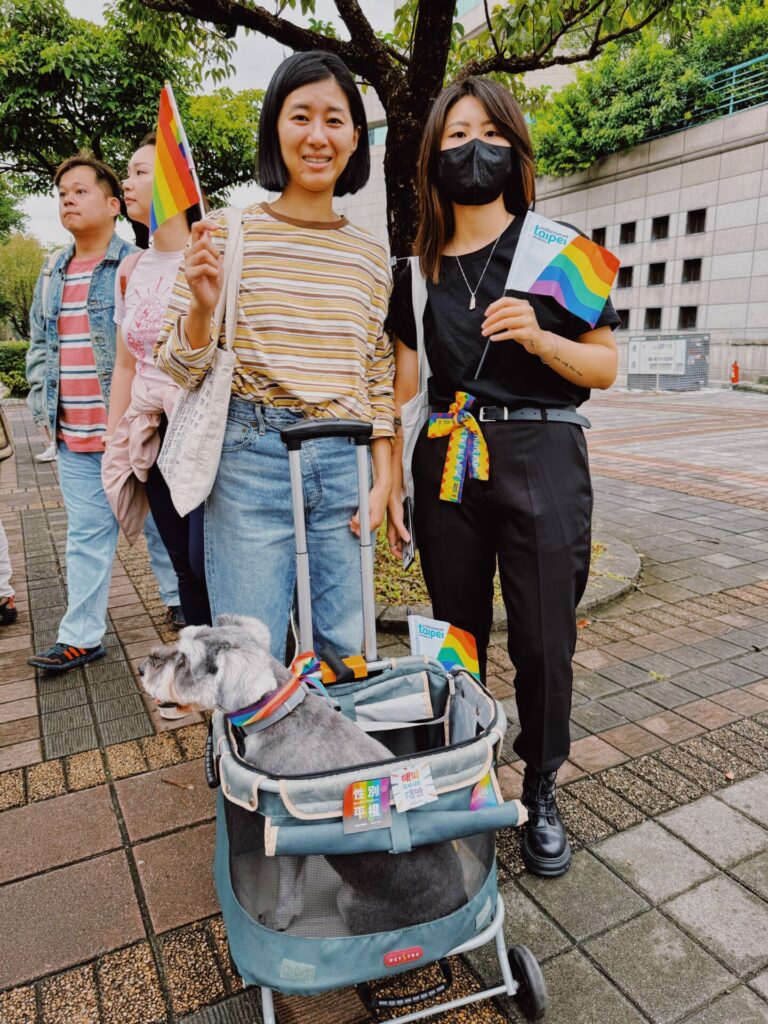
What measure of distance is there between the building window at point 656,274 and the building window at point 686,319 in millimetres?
1475

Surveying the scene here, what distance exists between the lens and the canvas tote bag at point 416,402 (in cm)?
209

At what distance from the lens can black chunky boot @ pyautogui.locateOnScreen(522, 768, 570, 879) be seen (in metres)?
2.11

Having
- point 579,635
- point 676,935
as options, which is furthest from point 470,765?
point 579,635

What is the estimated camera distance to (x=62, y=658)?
3.52 metres

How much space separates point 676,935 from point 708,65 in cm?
2949

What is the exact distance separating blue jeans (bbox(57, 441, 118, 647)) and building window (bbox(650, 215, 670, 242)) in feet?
90.4

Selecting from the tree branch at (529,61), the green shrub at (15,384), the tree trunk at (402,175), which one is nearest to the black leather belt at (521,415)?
the tree trunk at (402,175)

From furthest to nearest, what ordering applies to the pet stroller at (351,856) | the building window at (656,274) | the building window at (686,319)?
the building window at (656,274)
the building window at (686,319)
the pet stroller at (351,856)

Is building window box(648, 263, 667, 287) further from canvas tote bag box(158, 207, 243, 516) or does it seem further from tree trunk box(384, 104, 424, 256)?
canvas tote bag box(158, 207, 243, 516)

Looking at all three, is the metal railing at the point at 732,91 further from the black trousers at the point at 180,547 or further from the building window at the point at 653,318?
the black trousers at the point at 180,547

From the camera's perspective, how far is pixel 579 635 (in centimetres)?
387

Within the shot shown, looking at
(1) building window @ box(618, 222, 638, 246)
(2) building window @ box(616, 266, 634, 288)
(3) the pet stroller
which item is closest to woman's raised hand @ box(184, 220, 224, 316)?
(3) the pet stroller

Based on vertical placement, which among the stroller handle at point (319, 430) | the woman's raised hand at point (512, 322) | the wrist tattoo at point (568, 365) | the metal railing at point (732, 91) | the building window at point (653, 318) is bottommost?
the stroller handle at point (319, 430)

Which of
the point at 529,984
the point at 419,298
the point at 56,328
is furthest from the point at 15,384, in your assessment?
the point at 529,984
